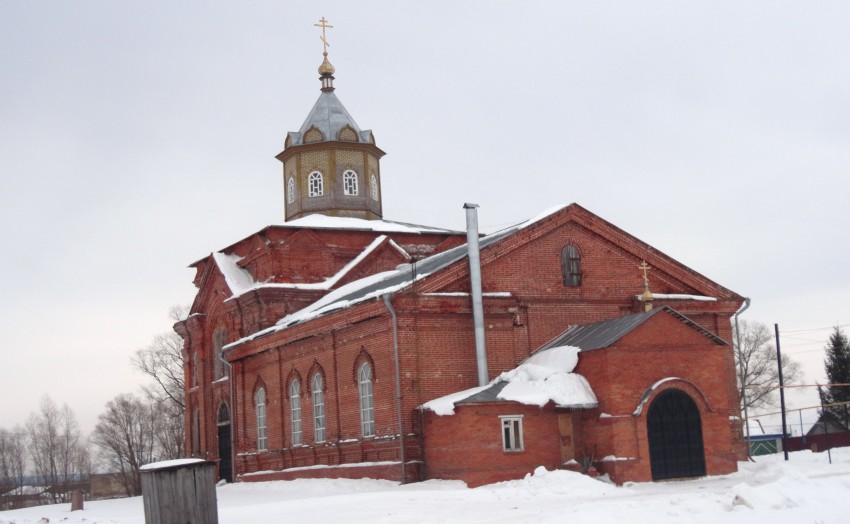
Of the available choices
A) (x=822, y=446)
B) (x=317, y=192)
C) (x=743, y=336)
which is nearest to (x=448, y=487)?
(x=317, y=192)

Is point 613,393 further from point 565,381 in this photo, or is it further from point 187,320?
point 187,320

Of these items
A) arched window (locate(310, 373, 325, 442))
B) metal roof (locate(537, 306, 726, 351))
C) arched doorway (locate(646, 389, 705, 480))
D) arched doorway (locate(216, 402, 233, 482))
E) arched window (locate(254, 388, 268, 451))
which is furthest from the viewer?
arched doorway (locate(216, 402, 233, 482))

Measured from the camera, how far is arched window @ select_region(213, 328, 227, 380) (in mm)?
36219

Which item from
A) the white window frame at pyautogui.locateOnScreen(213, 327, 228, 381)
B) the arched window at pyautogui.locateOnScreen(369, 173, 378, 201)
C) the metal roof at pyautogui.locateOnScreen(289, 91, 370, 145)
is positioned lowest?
the white window frame at pyautogui.locateOnScreen(213, 327, 228, 381)

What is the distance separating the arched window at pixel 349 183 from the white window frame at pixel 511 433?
15.6m

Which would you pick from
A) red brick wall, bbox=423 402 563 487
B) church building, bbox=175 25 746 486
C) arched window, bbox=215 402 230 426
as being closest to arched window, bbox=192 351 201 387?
church building, bbox=175 25 746 486

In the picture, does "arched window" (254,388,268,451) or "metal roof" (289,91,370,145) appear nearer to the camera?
"arched window" (254,388,268,451)

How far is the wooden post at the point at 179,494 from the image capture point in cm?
1478

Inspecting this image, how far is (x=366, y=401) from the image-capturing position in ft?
88.9

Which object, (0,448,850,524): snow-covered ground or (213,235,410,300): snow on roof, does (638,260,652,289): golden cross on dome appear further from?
(213,235,410,300): snow on roof

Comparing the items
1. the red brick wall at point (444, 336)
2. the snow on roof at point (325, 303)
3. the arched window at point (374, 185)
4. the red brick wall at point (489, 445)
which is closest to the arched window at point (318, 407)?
the red brick wall at point (444, 336)

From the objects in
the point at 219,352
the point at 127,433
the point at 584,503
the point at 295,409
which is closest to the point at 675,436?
the point at 584,503

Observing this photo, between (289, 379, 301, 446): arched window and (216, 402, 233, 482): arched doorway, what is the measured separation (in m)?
5.32

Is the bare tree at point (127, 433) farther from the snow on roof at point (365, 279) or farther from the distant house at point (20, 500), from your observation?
the snow on roof at point (365, 279)
